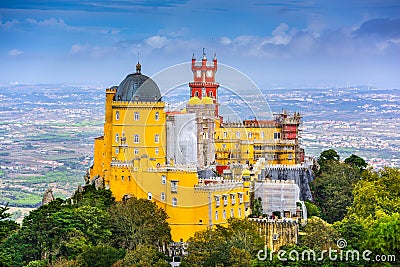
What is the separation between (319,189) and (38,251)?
2805cm

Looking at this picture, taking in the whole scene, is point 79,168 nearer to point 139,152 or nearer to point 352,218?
point 139,152

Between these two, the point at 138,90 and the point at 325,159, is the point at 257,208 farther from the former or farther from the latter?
the point at 325,159

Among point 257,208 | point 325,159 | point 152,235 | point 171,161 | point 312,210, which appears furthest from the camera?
point 325,159

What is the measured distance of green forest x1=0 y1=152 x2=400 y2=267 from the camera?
156ft

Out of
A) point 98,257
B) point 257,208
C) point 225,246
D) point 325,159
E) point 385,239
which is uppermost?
point 325,159

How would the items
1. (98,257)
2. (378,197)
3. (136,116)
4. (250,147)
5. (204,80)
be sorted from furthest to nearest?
(204,80) < (250,147) < (136,116) < (378,197) < (98,257)

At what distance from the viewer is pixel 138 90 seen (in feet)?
Result: 202

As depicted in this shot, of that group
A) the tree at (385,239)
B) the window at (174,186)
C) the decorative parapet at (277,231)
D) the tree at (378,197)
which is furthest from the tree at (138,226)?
the tree at (378,197)

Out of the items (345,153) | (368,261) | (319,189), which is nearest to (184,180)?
(368,261)

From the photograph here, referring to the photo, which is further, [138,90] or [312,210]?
[312,210]

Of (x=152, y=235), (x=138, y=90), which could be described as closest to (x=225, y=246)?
(x=152, y=235)

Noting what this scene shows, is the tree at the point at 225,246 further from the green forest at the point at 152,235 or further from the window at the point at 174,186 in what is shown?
the window at the point at 174,186

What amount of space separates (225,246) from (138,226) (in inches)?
282

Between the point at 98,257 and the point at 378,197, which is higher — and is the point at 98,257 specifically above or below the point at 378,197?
below
